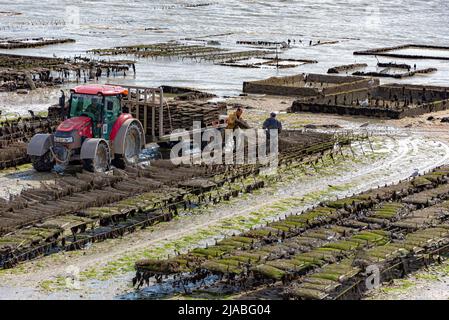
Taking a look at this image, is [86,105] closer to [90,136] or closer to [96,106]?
[96,106]

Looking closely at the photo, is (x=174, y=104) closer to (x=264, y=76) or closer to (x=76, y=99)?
(x=76, y=99)

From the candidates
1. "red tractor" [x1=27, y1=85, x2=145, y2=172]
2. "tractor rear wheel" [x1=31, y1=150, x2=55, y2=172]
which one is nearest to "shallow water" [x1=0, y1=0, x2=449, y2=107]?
"red tractor" [x1=27, y1=85, x2=145, y2=172]

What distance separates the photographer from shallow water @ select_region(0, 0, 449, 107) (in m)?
52.9

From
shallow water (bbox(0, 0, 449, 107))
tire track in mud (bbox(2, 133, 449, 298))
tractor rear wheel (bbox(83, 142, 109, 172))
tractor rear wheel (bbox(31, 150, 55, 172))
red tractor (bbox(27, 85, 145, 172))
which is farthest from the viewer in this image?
shallow water (bbox(0, 0, 449, 107))

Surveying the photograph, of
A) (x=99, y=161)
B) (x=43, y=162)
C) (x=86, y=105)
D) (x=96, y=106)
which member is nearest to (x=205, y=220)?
(x=99, y=161)

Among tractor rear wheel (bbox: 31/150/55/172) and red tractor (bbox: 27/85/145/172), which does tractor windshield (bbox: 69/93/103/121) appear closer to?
red tractor (bbox: 27/85/145/172)

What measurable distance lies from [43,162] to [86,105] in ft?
5.74

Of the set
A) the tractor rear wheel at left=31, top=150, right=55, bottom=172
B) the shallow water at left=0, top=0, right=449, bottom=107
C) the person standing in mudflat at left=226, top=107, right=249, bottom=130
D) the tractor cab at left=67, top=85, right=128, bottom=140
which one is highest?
the tractor cab at left=67, top=85, right=128, bottom=140

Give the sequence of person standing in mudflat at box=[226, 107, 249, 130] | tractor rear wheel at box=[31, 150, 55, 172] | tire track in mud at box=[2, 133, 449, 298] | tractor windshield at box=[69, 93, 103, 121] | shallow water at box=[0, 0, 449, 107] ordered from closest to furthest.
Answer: tire track in mud at box=[2, 133, 449, 298] → tractor windshield at box=[69, 93, 103, 121] → tractor rear wheel at box=[31, 150, 55, 172] → person standing in mudflat at box=[226, 107, 249, 130] → shallow water at box=[0, 0, 449, 107]

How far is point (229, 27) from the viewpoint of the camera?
8525 centimetres

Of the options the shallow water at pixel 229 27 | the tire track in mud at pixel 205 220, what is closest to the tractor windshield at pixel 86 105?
the tire track in mud at pixel 205 220

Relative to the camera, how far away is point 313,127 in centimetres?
3422
